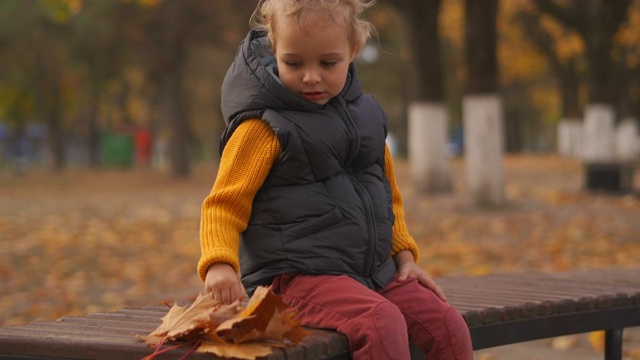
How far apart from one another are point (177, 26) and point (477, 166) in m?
13.4

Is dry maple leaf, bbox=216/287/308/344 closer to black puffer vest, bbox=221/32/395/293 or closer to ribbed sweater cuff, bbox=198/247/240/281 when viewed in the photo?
ribbed sweater cuff, bbox=198/247/240/281

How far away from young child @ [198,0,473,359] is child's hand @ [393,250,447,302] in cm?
15

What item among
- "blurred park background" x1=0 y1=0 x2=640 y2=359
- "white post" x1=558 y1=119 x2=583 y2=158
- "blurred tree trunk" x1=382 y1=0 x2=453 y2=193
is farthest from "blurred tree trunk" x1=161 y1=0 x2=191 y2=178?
"white post" x1=558 y1=119 x2=583 y2=158

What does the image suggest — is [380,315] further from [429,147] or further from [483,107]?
[429,147]

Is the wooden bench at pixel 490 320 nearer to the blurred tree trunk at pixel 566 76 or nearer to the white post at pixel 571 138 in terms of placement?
the blurred tree trunk at pixel 566 76

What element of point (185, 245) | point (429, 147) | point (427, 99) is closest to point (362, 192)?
point (185, 245)

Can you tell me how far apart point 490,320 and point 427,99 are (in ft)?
39.3

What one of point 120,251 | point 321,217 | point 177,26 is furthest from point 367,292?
point 177,26

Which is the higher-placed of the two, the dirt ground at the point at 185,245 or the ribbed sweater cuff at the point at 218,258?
the ribbed sweater cuff at the point at 218,258

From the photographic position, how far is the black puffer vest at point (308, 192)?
3.23 m

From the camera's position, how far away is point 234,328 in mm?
2797

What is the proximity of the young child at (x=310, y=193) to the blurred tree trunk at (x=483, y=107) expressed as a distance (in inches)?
399

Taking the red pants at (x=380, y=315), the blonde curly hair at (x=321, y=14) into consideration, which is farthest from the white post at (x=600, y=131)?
the blonde curly hair at (x=321, y=14)

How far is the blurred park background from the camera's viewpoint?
962 cm
